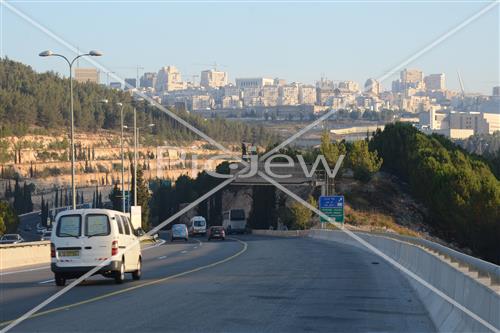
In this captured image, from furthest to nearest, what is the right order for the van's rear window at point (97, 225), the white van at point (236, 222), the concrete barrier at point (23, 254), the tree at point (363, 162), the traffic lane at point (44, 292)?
the tree at point (363, 162)
the white van at point (236, 222)
the concrete barrier at point (23, 254)
the van's rear window at point (97, 225)
the traffic lane at point (44, 292)

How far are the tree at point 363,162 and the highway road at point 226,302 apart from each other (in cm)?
9890

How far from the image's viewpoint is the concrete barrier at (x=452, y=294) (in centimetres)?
1211

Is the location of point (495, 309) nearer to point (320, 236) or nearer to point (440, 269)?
point (440, 269)

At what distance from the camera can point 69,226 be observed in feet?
84.4

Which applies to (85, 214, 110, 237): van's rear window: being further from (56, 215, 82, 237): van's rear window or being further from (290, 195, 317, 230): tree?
(290, 195, 317, 230): tree

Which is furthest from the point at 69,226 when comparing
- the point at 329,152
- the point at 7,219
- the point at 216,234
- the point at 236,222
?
the point at 7,219

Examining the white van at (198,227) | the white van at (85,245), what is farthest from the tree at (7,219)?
the white van at (85,245)

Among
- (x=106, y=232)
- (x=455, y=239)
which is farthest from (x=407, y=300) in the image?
(x=455, y=239)

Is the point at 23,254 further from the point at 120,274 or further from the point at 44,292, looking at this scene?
the point at 44,292

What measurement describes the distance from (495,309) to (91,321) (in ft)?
23.8

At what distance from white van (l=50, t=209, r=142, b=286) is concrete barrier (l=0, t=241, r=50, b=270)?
1171cm

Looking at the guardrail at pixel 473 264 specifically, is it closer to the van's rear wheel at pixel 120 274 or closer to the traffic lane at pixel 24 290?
the traffic lane at pixel 24 290

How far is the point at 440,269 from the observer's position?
19.8 m

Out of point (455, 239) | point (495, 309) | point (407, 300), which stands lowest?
point (455, 239)
